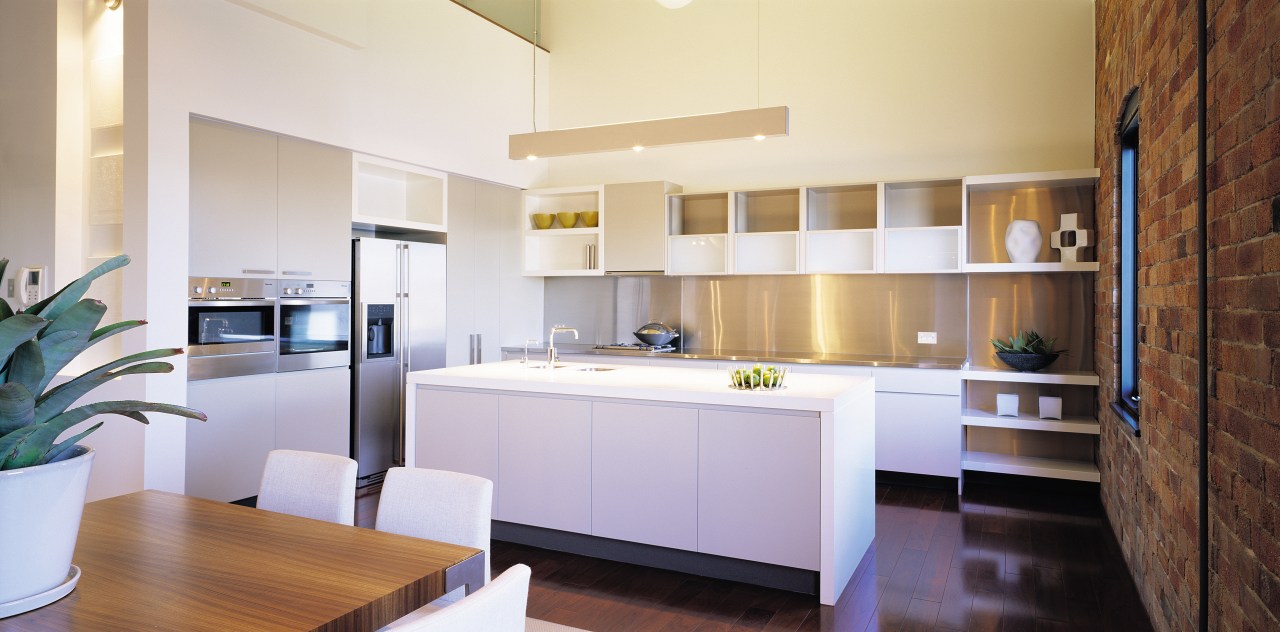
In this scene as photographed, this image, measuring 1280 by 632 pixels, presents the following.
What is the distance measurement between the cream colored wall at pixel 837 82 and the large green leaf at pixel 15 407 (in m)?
5.59

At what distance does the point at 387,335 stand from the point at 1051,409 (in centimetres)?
445

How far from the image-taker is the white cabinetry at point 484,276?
6.05 meters

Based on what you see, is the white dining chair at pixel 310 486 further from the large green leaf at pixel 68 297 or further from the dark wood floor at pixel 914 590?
the dark wood floor at pixel 914 590

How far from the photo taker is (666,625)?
10.1 feet

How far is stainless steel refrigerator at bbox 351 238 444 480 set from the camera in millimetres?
5227

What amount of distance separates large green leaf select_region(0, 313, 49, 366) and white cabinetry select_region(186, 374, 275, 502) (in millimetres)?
3252

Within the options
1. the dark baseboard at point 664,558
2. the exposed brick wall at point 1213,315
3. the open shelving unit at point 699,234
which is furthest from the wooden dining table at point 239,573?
the open shelving unit at point 699,234

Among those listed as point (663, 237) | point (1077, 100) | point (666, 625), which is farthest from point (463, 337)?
point (1077, 100)

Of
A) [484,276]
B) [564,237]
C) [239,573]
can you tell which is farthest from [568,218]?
[239,573]

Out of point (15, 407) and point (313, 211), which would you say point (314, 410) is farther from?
point (15, 407)

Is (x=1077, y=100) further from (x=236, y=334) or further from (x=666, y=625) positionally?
(x=236, y=334)

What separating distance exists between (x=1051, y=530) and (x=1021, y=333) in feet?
5.30

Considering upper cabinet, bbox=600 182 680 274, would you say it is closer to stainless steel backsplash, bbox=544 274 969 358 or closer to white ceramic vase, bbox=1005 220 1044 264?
stainless steel backsplash, bbox=544 274 969 358

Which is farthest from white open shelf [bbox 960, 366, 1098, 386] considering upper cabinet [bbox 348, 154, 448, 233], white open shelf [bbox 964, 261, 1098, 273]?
upper cabinet [bbox 348, 154, 448, 233]
